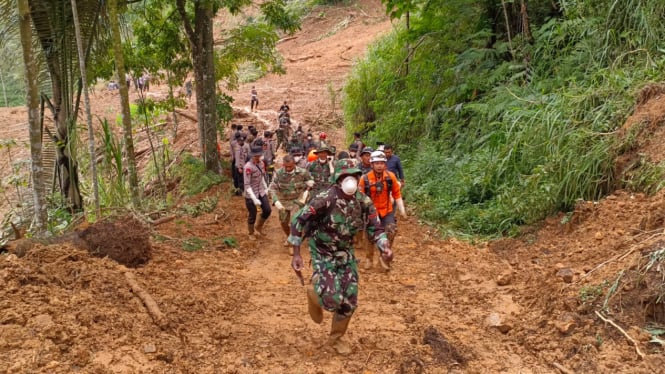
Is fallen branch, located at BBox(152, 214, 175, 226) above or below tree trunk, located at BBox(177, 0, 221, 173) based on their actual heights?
below

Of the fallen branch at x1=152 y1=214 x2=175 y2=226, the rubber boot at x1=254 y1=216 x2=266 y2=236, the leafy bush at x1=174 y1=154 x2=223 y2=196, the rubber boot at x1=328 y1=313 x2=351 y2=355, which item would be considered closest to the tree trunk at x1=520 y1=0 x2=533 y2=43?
the rubber boot at x1=254 y1=216 x2=266 y2=236

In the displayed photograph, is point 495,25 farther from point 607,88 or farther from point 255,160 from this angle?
point 255,160

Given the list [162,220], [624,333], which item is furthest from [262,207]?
[624,333]

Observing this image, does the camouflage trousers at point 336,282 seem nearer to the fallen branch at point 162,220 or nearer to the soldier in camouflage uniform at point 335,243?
the soldier in camouflage uniform at point 335,243

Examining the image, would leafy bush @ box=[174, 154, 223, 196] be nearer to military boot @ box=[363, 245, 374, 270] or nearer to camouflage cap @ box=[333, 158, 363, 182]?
military boot @ box=[363, 245, 374, 270]

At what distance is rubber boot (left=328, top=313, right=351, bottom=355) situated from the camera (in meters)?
5.62

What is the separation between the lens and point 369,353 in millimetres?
5652

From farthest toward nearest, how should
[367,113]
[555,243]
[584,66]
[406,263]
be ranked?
[367,113] < [584,66] < [406,263] < [555,243]

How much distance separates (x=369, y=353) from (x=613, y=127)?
5475mm

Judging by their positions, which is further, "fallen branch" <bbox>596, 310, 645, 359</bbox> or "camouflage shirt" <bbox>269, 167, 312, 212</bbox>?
"camouflage shirt" <bbox>269, 167, 312, 212</bbox>

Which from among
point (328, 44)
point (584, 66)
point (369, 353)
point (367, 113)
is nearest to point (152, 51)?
point (367, 113)

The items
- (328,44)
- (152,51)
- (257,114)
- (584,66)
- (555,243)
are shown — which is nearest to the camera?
(555,243)

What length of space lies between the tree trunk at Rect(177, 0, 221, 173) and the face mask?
9687mm

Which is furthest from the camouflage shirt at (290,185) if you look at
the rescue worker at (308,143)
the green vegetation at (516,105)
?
the rescue worker at (308,143)
